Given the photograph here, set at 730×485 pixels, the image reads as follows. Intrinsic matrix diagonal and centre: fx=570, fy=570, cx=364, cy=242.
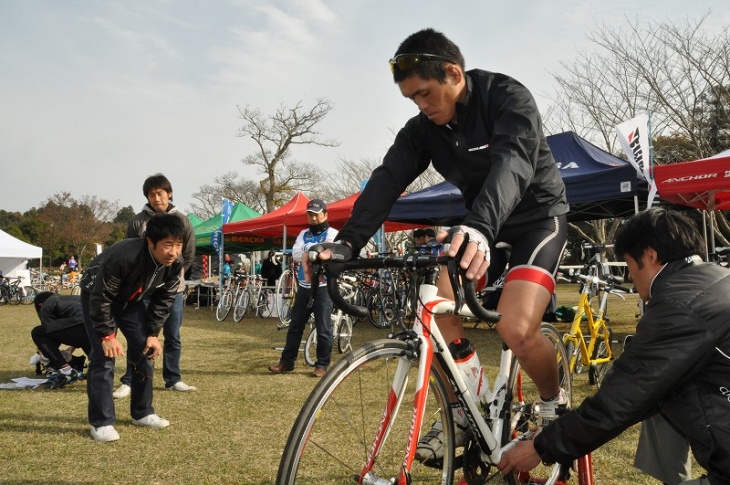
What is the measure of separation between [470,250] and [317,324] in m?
4.95

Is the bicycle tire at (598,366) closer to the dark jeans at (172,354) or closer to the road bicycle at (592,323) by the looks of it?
the road bicycle at (592,323)

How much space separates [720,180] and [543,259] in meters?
5.79

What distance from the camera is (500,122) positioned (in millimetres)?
2256

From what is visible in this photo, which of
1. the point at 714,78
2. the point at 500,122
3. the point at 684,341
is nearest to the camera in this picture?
the point at 684,341

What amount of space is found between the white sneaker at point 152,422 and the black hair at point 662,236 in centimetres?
349

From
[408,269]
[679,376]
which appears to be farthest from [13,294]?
[679,376]

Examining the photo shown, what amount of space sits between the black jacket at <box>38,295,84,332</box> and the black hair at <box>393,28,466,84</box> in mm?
4647

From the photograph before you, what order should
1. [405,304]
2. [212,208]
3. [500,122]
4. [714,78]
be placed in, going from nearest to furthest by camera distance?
[405,304], [500,122], [714,78], [212,208]

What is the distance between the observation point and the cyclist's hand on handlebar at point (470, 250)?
1.62m

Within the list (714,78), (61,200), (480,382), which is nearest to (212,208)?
(61,200)

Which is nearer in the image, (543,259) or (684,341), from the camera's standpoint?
(684,341)

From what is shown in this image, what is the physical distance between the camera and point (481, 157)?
243 centimetres

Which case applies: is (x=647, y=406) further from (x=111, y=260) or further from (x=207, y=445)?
(x=111, y=260)

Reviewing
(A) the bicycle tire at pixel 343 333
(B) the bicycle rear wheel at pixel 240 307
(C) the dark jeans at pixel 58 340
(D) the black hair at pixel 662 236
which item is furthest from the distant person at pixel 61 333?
(B) the bicycle rear wheel at pixel 240 307
